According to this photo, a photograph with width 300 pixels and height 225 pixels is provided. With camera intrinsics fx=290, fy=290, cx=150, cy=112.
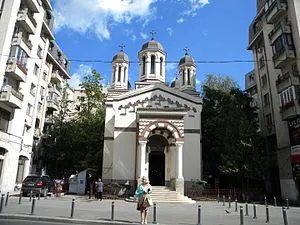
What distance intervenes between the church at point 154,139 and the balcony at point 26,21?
34.6ft

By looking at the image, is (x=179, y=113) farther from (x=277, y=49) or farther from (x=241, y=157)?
(x=277, y=49)

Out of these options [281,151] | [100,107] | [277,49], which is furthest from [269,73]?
[100,107]

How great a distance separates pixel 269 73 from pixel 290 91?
5.84m

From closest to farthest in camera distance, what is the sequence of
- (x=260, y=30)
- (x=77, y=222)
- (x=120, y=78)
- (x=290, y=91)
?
(x=77, y=222)
(x=290, y=91)
(x=260, y=30)
(x=120, y=78)

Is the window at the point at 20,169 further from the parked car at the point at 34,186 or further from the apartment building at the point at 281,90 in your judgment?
the apartment building at the point at 281,90

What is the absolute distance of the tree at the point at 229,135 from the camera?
2570 cm

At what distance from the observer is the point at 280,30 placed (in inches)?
1029

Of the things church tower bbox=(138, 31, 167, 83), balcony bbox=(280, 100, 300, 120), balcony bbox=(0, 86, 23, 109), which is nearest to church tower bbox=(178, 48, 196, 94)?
church tower bbox=(138, 31, 167, 83)

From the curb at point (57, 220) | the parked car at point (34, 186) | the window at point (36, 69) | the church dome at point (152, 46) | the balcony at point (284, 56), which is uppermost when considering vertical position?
the church dome at point (152, 46)

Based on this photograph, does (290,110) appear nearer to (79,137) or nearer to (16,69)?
(79,137)

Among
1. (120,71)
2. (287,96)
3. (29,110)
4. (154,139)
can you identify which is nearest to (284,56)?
(287,96)

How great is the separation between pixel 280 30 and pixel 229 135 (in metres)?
10.6

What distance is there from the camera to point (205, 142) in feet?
107

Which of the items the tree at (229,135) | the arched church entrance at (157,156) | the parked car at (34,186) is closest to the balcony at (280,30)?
the tree at (229,135)
